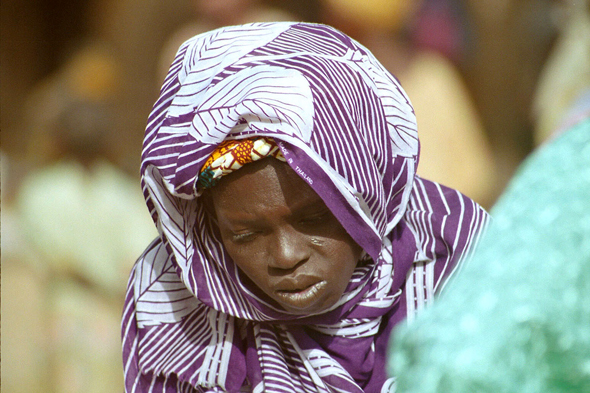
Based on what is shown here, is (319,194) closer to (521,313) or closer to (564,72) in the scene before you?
(521,313)

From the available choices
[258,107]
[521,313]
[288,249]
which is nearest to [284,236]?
[288,249]

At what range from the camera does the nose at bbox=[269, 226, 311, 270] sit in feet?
3.80

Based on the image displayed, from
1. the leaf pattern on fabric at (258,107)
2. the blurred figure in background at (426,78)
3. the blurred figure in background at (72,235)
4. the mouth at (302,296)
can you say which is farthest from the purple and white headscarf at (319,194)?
the blurred figure in background at (72,235)

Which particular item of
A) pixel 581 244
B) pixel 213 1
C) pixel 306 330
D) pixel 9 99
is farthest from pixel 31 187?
pixel 581 244

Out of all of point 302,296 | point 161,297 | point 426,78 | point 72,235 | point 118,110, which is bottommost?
point 72,235

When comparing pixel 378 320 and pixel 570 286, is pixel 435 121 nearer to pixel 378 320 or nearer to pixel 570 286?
pixel 378 320

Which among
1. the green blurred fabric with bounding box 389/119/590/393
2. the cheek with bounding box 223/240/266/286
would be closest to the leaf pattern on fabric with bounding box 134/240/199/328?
the cheek with bounding box 223/240/266/286

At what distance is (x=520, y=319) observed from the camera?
46 centimetres

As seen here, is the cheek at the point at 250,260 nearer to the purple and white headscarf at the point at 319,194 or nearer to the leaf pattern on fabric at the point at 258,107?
the purple and white headscarf at the point at 319,194

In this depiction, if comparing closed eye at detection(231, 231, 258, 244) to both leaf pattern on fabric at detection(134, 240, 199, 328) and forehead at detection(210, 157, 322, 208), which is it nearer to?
forehead at detection(210, 157, 322, 208)

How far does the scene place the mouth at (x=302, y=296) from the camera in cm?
118

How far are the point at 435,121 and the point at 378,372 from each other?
2.19 m

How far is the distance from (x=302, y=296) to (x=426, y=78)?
2.41 m

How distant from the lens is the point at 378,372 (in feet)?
4.38
